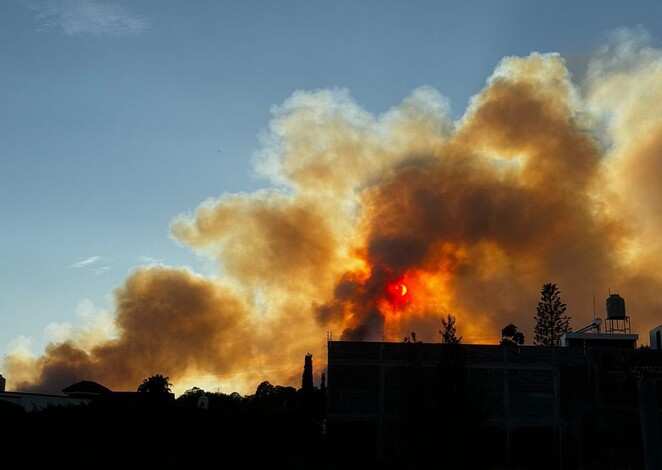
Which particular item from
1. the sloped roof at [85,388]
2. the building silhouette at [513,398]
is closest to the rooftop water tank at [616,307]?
the building silhouette at [513,398]

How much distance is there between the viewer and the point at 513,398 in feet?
157

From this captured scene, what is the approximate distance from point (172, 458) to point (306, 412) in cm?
2196

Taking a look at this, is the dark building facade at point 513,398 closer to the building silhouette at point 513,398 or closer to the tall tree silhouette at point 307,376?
the building silhouette at point 513,398

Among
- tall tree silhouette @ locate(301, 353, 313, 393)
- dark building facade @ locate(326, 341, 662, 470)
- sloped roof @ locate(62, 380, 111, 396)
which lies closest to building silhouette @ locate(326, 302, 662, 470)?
dark building facade @ locate(326, 341, 662, 470)

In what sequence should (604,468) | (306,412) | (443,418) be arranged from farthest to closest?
(306,412), (604,468), (443,418)

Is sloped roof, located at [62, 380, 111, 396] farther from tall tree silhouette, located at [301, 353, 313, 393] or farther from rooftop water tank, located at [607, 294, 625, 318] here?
rooftop water tank, located at [607, 294, 625, 318]

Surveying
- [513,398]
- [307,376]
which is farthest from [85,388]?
[513,398]

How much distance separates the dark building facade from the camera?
46094mm

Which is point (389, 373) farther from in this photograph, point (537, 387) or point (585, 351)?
point (585, 351)

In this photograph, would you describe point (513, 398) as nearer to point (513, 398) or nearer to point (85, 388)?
point (513, 398)

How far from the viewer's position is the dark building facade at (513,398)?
1815 inches

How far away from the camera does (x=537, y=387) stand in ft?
157

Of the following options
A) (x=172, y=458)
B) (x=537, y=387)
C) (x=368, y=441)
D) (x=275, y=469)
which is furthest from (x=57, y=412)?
(x=537, y=387)

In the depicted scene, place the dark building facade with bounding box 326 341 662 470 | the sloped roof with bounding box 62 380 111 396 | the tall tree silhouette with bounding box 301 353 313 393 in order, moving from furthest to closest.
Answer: the sloped roof with bounding box 62 380 111 396 → the tall tree silhouette with bounding box 301 353 313 393 → the dark building facade with bounding box 326 341 662 470
